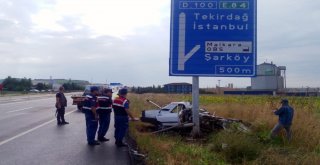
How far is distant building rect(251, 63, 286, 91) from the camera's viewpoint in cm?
5875

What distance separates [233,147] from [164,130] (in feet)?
16.3

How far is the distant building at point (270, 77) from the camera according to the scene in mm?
58750

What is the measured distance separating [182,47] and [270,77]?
5076 cm

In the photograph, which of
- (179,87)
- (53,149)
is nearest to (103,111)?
(53,149)

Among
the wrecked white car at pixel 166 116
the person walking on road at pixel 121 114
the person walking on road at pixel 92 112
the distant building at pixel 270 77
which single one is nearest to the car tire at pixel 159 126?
the wrecked white car at pixel 166 116

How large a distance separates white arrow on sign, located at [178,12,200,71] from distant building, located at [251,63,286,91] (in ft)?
150

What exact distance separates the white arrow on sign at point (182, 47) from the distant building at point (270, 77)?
150 feet

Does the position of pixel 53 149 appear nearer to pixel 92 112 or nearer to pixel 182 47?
pixel 92 112

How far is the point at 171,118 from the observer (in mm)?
14836

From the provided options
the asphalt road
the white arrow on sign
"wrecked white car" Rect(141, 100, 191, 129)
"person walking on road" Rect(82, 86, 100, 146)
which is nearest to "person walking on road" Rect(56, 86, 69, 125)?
the asphalt road

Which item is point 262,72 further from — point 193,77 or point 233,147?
point 233,147

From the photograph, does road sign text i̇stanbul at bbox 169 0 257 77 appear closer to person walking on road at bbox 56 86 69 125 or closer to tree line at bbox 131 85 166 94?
person walking on road at bbox 56 86 69 125

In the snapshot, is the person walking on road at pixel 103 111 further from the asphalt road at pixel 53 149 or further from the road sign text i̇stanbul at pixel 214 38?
the road sign text i̇stanbul at pixel 214 38

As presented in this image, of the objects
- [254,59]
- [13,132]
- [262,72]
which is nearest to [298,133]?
[254,59]
